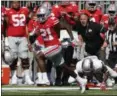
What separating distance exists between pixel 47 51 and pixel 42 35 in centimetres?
39

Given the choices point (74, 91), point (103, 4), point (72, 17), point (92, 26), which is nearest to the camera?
point (74, 91)

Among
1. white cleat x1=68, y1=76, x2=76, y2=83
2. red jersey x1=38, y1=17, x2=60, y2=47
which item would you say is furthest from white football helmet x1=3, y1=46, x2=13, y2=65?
white cleat x1=68, y1=76, x2=76, y2=83

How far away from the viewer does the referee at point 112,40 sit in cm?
1313

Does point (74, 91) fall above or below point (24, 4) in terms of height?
below

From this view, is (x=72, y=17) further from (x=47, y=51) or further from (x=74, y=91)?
(x=74, y=91)

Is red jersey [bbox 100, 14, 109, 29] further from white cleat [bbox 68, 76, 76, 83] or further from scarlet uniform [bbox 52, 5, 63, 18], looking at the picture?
white cleat [bbox 68, 76, 76, 83]

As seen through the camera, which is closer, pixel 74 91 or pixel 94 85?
pixel 74 91

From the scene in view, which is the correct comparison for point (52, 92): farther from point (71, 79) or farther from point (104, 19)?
point (104, 19)

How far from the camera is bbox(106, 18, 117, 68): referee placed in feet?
43.1

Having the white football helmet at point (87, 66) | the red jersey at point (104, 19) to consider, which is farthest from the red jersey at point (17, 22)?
the white football helmet at point (87, 66)

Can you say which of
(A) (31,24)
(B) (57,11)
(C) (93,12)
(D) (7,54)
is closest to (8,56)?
(D) (7,54)

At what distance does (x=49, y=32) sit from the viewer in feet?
42.5

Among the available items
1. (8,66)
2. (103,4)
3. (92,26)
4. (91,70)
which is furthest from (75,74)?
(103,4)

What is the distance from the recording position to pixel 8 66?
1384 centimetres
